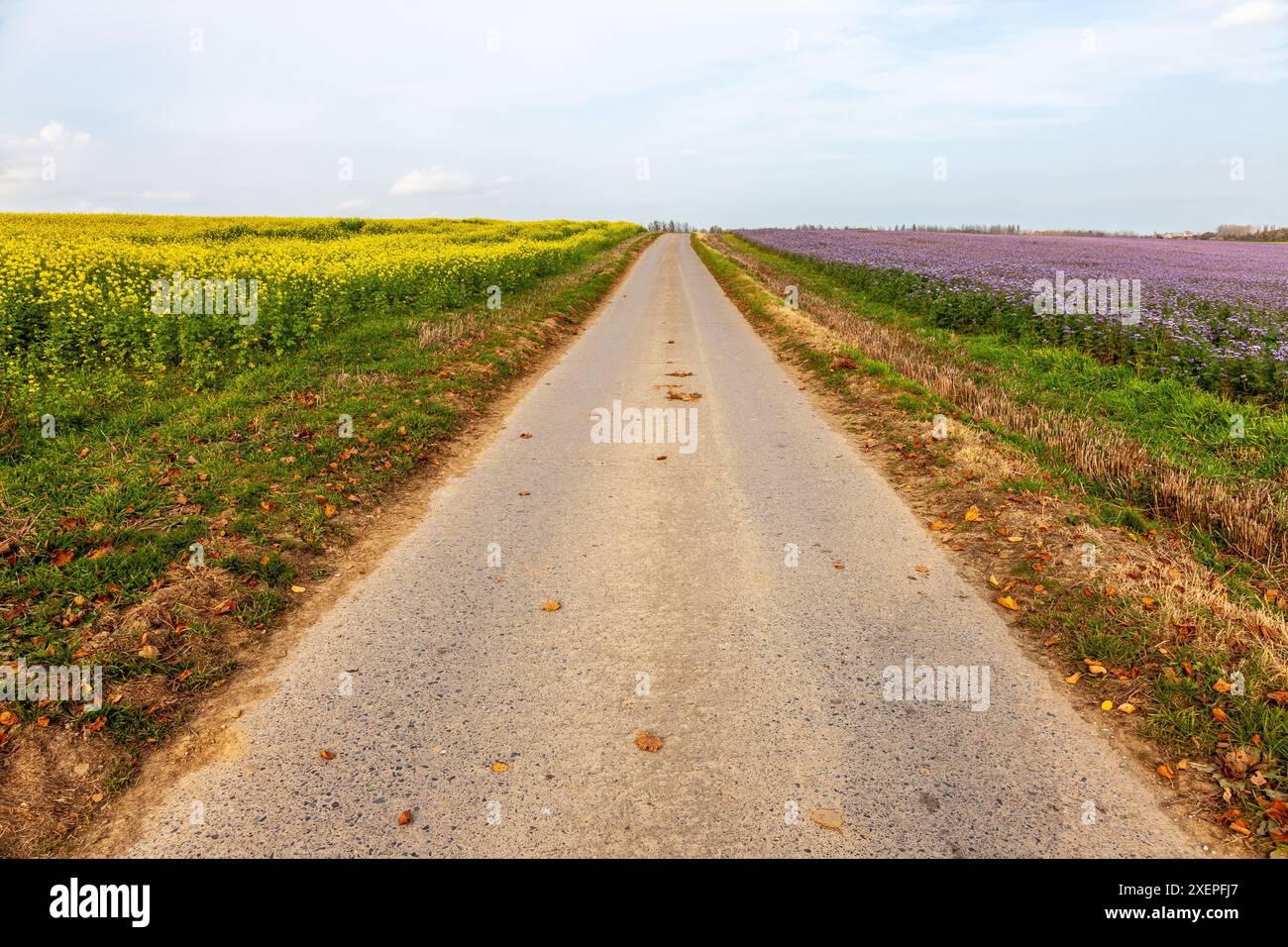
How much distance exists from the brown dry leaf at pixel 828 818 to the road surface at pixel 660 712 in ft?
0.04

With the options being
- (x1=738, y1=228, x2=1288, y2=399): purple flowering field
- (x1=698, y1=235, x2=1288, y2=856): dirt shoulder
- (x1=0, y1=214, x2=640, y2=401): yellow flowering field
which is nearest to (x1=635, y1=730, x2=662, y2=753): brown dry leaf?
(x1=698, y1=235, x2=1288, y2=856): dirt shoulder

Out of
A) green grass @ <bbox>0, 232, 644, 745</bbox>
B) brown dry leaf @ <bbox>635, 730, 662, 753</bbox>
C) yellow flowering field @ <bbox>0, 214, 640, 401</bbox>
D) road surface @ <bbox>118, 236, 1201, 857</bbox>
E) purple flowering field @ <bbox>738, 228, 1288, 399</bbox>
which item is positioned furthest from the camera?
yellow flowering field @ <bbox>0, 214, 640, 401</bbox>

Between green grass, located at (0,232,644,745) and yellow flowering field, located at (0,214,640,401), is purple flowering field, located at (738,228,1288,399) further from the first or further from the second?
yellow flowering field, located at (0,214,640,401)

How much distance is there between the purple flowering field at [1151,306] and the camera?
10578mm

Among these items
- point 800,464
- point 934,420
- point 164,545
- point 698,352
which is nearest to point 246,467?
point 164,545

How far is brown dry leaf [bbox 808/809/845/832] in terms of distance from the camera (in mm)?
3207

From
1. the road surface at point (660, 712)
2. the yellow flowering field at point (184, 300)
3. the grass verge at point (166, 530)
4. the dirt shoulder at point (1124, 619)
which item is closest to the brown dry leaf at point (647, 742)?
the road surface at point (660, 712)

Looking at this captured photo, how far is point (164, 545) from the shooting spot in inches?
215

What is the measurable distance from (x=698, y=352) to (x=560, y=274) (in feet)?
52.8

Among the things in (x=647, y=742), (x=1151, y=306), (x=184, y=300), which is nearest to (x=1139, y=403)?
(x=1151, y=306)

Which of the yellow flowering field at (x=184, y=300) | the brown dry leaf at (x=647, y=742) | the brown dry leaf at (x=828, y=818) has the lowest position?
the brown dry leaf at (x=828, y=818)

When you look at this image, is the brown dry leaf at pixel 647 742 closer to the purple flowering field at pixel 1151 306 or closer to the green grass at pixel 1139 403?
the green grass at pixel 1139 403

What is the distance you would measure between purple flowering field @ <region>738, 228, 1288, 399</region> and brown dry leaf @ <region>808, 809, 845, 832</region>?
33.8 feet
